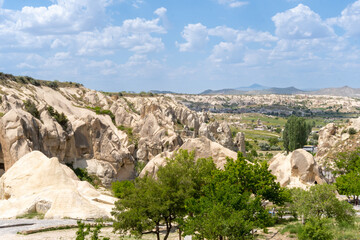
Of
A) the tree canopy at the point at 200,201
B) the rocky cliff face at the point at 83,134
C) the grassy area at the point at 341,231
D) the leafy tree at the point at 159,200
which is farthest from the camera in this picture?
the rocky cliff face at the point at 83,134

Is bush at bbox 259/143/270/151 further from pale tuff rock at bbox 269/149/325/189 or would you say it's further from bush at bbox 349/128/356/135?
pale tuff rock at bbox 269/149/325/189

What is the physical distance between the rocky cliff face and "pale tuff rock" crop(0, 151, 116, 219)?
337 inches

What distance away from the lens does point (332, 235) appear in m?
23.9

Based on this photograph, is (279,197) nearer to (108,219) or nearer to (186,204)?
(186,204)

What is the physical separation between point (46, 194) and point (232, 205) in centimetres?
1786

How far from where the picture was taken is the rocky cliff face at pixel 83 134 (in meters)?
45.0

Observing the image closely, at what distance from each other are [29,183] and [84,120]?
27.3 meters

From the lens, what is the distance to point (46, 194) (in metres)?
31.6

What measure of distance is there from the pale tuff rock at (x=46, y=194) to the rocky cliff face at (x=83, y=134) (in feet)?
28.1

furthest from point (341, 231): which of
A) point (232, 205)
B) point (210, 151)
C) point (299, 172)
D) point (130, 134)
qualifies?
point (130, 134)

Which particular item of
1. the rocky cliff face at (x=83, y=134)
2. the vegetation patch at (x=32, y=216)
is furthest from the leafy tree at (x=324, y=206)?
the rocky cliff face at (x=83, y=134)

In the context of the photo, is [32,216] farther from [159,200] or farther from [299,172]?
[299,172]

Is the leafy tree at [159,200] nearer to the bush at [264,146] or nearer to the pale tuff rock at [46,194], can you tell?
the pale tuff rock at [46,194]

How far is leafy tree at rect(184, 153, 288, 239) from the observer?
60.2 feet
